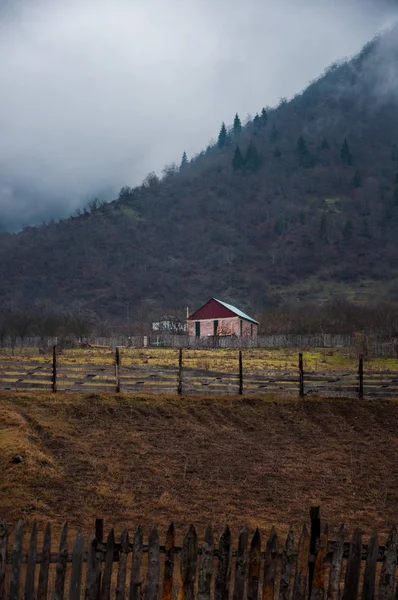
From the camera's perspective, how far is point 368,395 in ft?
67.6

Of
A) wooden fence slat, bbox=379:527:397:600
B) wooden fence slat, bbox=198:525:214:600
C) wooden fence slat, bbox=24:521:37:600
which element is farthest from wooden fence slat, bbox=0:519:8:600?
wooden fence slat, bbox=379:527:397:600

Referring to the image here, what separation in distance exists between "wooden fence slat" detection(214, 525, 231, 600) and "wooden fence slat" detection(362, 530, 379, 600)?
139cm

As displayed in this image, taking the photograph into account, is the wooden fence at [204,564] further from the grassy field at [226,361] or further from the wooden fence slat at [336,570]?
the grassy field at [226,361]

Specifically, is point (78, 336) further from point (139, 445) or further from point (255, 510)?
point (255, 510)

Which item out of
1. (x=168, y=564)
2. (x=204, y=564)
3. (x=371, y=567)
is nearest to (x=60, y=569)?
(x=168, y=564)

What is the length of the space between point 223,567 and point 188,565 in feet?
1.21

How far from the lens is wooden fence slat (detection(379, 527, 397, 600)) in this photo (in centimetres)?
550

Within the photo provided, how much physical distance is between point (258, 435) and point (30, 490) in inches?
307

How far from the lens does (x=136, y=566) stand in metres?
5.59

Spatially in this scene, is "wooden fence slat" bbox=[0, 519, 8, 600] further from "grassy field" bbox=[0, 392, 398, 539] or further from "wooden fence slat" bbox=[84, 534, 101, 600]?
"grassy field" bbox=[0, 392, 398, 539]

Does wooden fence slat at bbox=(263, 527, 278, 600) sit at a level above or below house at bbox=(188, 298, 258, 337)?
below

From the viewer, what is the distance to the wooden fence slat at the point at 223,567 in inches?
221

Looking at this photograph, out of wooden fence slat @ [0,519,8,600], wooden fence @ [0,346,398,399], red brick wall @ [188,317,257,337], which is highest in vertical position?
red brick wall @ [188,317,257,337]

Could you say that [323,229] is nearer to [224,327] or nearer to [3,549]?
[224,327]
